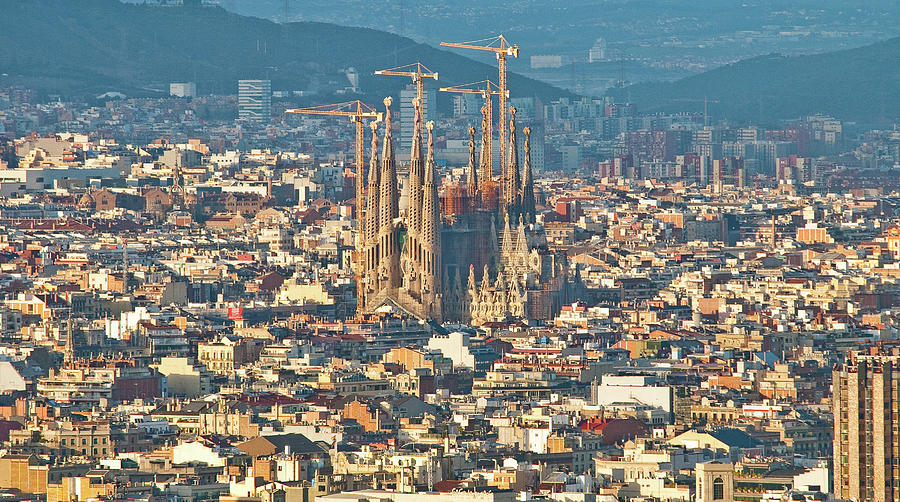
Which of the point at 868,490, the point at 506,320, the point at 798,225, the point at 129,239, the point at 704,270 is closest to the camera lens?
the point at 868,490

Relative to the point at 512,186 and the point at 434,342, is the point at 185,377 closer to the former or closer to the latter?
the point at 434,342

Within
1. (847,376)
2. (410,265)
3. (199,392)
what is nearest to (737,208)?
(410,265)

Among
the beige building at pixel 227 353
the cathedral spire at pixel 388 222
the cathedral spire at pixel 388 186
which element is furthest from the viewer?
the cathedral spire at pixel 388 186

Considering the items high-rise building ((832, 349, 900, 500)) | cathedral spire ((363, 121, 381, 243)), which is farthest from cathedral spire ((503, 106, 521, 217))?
high-rise building ((832, 349, 900, 500))

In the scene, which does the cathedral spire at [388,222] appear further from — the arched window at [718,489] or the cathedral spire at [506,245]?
the arched window at [718,489]

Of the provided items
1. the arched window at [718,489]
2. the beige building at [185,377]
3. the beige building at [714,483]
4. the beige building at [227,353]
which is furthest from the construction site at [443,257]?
the arched window at [718,489]

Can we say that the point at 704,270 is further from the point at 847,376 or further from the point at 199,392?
the point at 847,376
